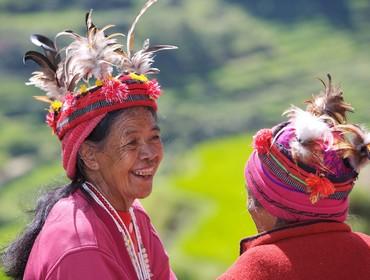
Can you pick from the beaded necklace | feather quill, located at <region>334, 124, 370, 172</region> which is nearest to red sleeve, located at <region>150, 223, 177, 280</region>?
the beaded necklace

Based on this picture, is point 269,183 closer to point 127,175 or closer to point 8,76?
point 127,175

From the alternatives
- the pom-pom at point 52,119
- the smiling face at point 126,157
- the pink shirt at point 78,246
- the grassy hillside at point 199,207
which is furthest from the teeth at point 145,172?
the grassy hillside at point 199,207

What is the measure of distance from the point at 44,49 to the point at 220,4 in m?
78.9

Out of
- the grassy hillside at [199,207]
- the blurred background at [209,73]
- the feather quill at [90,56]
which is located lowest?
the grassy hillside at [199,207]

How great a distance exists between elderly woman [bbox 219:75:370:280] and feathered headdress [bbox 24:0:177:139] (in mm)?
649

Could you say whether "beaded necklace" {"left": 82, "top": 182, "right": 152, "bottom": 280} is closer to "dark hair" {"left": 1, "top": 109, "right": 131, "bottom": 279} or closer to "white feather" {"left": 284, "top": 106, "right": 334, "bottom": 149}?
"dark hair" {"left": 1, "top": 109, "right": 131, "bottom": 279}

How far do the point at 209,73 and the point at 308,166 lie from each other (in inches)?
2745

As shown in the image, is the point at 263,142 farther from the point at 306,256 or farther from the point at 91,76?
the point at 91,76

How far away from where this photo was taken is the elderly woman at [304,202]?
3.13 metres

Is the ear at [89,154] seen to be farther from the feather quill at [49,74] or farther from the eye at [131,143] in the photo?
the feather quill at [49,74]

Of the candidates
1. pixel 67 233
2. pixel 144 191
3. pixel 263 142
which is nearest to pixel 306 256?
pixel 263 142

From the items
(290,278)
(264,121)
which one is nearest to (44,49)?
(290,278)

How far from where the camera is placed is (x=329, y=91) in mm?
3572

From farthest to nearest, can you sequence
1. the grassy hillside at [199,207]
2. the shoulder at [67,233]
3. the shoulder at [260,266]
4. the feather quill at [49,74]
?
the grassy hillside at [199,207] < the feather quill at [49,74] < the shoulder at [67,233] < the shoulder at [260,266]
